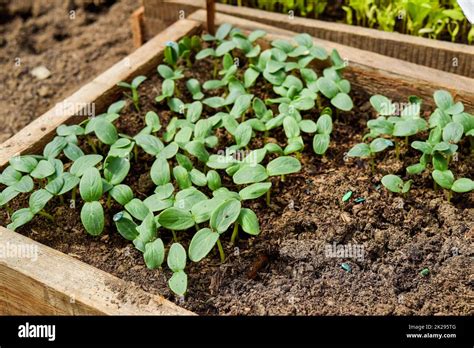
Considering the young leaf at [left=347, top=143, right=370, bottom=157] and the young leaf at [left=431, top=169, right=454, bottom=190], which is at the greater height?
the young leaf at [left=347, top=143, right=370, bottom=157]

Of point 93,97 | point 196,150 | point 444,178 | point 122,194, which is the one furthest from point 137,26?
point 444,178

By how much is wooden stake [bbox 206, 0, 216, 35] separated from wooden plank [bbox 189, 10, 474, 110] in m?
0.45

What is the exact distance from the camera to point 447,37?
2.79 m

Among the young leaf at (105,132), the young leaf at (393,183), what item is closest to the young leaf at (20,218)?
the young leaf at (105,132)

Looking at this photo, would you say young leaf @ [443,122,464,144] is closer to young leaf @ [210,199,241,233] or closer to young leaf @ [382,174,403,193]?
young leaf @ [382,174,403,193]

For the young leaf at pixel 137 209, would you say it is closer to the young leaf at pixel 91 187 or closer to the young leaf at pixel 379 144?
the young leaf at pixel 91 187

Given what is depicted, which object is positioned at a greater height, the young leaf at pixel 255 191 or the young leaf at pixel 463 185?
the young leaf at pixel 255 191

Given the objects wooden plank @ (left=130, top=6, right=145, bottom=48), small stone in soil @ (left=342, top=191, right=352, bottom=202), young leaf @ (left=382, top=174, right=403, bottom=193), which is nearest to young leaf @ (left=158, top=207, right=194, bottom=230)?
small stone in soil @ (left=342, top=191, right=352, bottom=202)

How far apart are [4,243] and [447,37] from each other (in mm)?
1784

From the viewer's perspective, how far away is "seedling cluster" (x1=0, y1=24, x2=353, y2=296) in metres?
1.94

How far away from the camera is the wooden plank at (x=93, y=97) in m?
2.26
